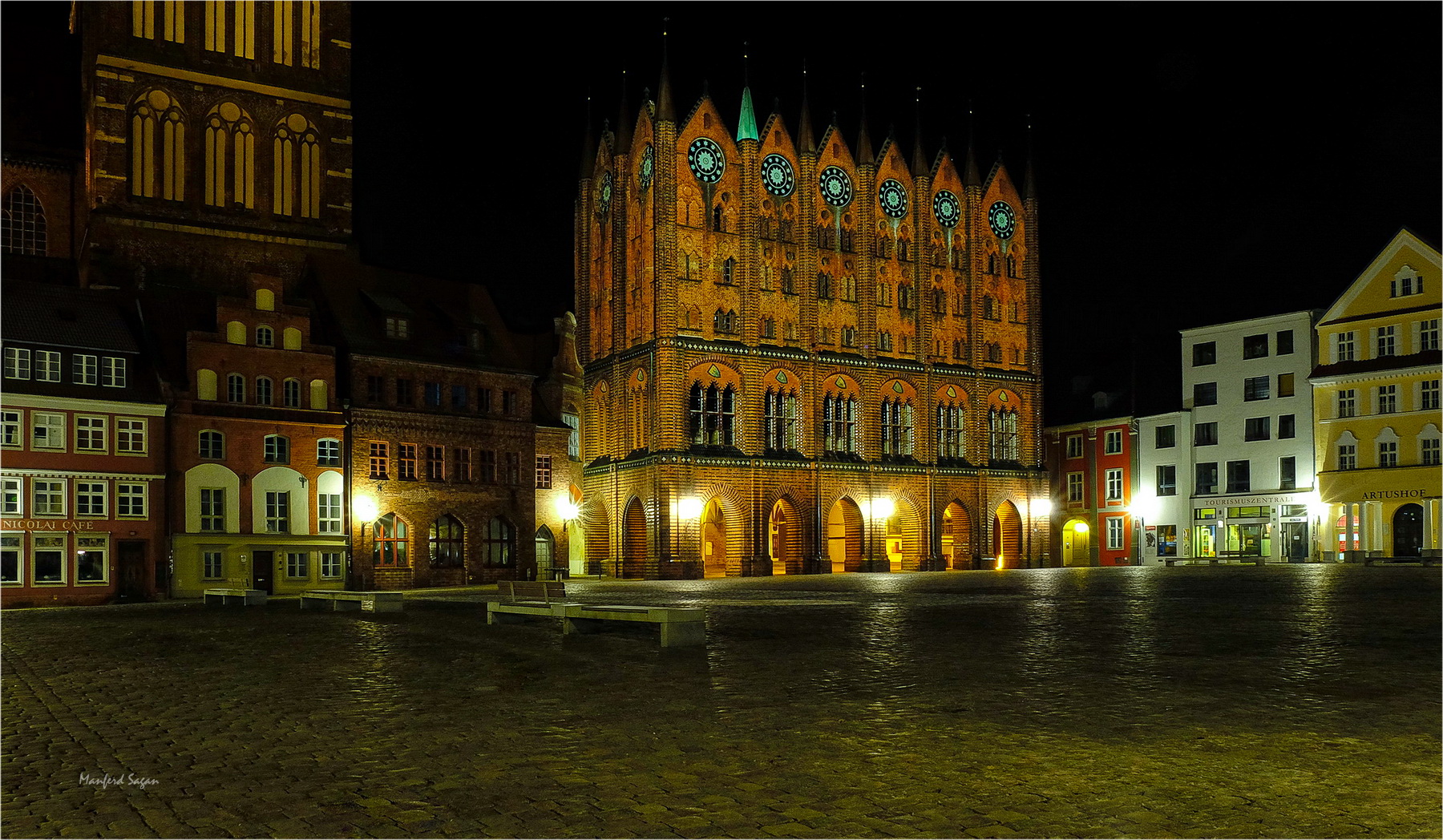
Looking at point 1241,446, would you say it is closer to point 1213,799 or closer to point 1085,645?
point 1085,645

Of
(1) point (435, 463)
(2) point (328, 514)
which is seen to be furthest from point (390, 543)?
(1) point (435, 463)

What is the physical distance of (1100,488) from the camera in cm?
8044

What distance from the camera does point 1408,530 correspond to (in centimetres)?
6394

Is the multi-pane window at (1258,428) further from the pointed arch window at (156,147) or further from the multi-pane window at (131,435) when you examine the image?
the pointed arch window at (156,147)

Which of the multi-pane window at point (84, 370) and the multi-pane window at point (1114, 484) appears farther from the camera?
the multi-pane window at point (1114, 484)

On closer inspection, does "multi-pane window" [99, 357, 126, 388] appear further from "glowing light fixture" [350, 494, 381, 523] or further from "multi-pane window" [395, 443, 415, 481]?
"multi-pane window" [395, 443, 415, 481]

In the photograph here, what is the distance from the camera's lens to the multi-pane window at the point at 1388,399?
2552 inches

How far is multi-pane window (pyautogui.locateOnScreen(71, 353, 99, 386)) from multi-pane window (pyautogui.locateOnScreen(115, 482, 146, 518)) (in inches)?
145

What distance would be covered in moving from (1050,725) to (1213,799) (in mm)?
2959

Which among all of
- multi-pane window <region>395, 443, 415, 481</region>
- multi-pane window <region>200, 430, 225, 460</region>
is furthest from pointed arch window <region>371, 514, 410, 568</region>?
multi-pane window <region>200, 430, 225, 460</region>

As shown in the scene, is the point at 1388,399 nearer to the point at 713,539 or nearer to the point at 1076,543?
the point at 1076,543

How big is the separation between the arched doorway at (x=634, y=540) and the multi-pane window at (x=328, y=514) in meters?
17.9

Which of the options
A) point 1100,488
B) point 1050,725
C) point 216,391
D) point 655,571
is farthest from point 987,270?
point 1050,725

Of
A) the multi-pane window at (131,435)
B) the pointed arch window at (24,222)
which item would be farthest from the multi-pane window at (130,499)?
the pointed arch window at (24,222)
